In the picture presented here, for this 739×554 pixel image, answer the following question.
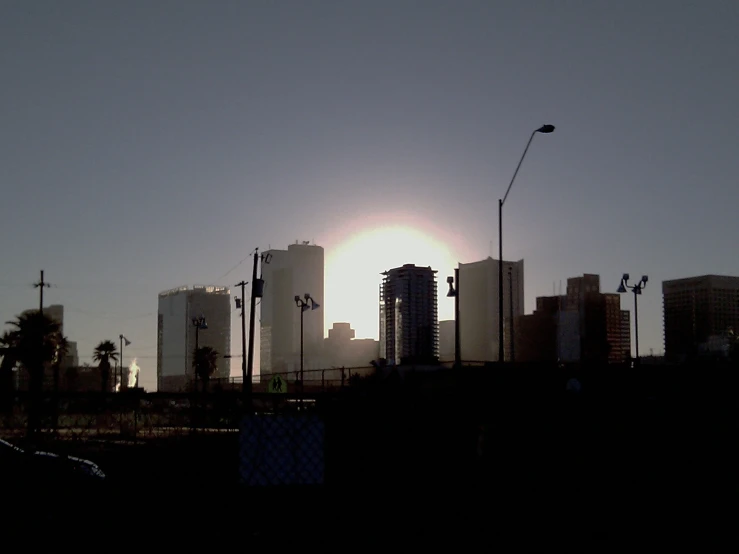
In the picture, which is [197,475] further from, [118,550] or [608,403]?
[608,403]

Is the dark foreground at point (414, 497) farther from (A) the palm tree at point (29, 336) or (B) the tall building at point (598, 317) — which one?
(B) the tall building at point (598, 317)

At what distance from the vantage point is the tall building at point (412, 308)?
17888cm

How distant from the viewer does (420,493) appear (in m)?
12.5

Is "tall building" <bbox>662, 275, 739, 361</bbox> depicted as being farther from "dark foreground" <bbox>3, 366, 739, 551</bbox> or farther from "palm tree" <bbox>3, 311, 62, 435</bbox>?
"dark foreground" <bbox>3, 366, 739, 551</bbox>

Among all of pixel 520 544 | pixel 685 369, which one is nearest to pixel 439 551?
pixel 520 544

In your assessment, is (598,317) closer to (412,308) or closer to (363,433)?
(412,308)

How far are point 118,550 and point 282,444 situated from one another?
95.9 inches

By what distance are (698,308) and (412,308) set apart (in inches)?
2280

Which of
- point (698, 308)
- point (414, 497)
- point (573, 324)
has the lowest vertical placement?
point (414, 497)

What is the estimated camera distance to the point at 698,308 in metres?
162

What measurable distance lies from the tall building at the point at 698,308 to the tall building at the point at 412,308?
47984 mm

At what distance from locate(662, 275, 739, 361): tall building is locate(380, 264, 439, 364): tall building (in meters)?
48.0

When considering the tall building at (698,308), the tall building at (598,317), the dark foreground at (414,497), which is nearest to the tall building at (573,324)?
the tall building at (598,317)

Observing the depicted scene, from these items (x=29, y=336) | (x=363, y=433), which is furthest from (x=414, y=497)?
(x=29, y=336)
